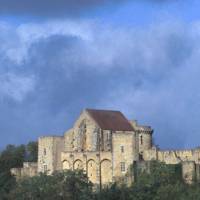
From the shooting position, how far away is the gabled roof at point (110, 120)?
14062cm

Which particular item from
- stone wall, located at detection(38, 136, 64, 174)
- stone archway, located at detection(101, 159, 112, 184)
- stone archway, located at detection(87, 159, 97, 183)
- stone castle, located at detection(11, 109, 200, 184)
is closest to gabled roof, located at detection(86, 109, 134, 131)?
stone castle, located at detection(11, 109, 200, 184)

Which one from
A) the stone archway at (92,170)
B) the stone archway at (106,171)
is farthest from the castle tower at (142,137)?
the stone archway at (92,170)

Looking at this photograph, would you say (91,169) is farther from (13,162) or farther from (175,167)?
(13,162)

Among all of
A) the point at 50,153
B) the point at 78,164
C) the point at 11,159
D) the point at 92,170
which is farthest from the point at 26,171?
the point at 11,159

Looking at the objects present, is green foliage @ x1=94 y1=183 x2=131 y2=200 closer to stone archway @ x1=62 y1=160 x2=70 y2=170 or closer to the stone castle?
the stone castle

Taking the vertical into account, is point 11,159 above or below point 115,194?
above

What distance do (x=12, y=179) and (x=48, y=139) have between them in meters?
8.14

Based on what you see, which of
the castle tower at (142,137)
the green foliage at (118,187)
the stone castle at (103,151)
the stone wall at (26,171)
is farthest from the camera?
the stone wall at (26,171)

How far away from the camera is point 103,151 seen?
137000 mm

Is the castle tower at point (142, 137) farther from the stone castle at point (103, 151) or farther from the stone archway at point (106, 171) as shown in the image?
the stone archway at point (106, 171)

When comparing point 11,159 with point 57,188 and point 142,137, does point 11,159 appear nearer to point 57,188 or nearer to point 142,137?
point 142,137

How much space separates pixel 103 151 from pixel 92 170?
8.92 ft

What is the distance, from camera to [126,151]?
135 meters

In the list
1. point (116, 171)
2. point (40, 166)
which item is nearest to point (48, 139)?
point (40, 166)
